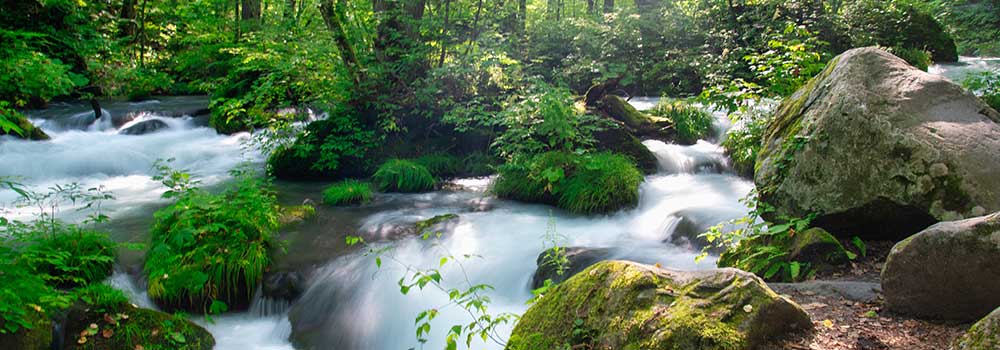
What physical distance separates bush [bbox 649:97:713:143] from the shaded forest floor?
804cm

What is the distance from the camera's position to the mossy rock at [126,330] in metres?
4.66

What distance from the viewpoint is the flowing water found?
5.79 m

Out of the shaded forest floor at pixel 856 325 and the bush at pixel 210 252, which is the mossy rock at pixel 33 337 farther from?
the shaded forest floor at pixel 856 325

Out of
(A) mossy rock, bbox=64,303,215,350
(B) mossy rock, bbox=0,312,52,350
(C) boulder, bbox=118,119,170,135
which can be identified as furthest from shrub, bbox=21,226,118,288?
(C) boulder, bbox=118,119,170,135

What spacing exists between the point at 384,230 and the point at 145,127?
9.65 m

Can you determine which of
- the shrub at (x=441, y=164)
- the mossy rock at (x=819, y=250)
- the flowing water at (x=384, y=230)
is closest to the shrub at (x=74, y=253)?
the flowing water at (x=384, y=230)

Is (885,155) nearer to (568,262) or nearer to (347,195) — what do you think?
(568,262)

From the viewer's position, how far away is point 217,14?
19.5m

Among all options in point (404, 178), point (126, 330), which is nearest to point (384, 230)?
point (404, 178)

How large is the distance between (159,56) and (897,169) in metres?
24.1

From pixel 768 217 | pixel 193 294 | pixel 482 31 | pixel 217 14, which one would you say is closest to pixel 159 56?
pixel 217 14

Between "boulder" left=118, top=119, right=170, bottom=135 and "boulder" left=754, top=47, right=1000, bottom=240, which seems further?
"boulder" left=118, top=119, right=170, bottom=135

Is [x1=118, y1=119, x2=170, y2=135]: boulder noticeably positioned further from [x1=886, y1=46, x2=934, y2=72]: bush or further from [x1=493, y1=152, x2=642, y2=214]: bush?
[x1=886, y1=46, x2=934, y2=72]: bush

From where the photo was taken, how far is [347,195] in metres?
9.33
